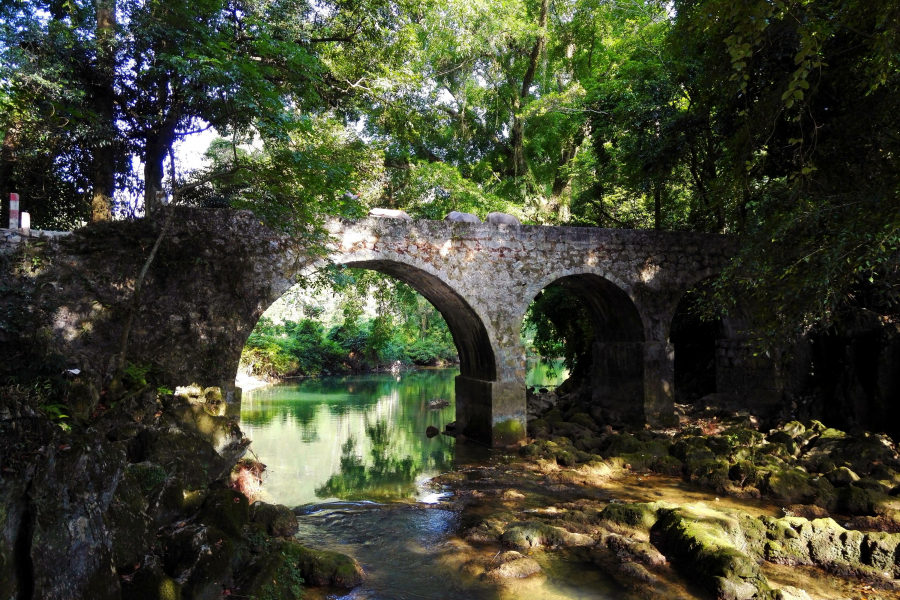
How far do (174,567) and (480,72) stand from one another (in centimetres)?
1500

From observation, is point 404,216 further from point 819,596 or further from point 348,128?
point 819,596

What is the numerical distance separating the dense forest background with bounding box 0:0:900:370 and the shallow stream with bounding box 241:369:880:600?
108 inches

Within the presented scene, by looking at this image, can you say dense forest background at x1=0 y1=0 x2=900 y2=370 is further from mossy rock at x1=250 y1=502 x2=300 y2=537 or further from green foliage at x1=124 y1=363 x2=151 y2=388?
mossy rock at x1=250 y1=502 x2=300 y2=537

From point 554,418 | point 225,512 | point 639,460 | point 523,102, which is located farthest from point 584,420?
point 523,102

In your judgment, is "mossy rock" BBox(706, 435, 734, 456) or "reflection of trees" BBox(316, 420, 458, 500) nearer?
"reflection of trees" BBox(316, 420, 458, 500)

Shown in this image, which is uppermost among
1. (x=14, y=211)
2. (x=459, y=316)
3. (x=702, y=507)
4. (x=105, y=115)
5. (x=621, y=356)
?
(x=105, y=115)

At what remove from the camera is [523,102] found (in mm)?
15289

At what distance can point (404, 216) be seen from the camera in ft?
30.1

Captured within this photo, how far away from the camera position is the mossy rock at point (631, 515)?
5.54 meters

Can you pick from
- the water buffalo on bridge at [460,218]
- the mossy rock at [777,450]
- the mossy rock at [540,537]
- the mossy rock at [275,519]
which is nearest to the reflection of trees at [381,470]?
the mossy rock at [275,519]

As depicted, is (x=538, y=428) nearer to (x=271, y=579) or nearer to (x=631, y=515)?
(x=631, y=515)

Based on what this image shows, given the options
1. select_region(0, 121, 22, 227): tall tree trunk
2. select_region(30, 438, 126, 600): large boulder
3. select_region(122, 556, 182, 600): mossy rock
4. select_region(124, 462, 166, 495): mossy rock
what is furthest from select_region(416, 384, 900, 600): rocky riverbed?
select_region(0, 121, 22, 227): tall tree trunk

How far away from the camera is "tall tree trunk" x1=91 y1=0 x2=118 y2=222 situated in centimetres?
848

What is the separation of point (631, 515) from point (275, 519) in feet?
11.3
